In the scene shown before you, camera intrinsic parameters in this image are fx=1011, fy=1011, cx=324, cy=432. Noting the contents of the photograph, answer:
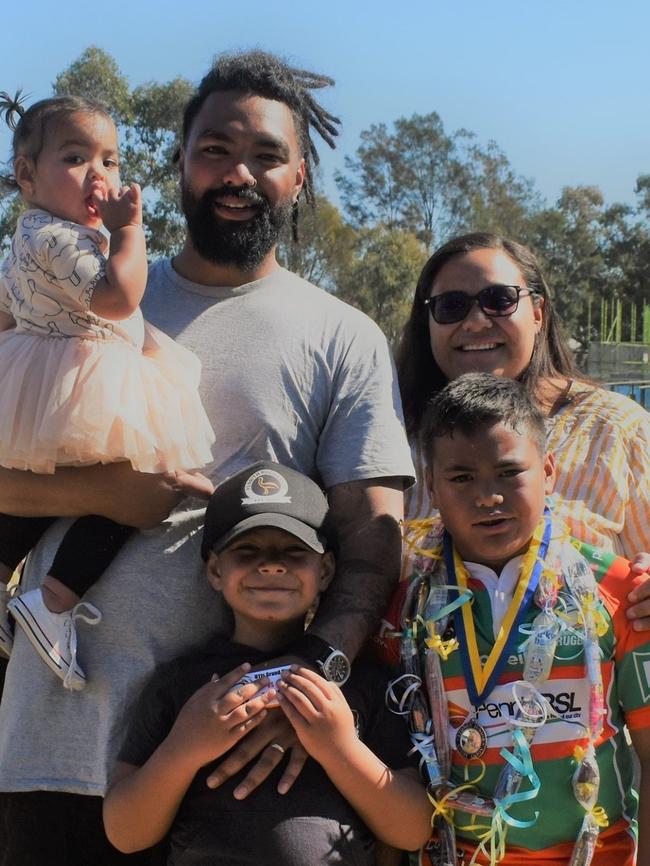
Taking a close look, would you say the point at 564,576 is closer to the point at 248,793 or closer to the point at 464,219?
the point at 248,793

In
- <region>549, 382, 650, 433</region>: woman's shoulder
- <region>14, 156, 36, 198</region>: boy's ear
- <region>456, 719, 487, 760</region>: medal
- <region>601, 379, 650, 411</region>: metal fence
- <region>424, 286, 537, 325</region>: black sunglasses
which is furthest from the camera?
<region>601, 379, 650, 411</region>: metal fence

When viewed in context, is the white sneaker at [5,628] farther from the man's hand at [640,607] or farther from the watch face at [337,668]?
the man's hand at [640,607]

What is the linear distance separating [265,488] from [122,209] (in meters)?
0.92

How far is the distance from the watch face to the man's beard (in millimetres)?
1337

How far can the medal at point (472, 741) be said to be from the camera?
8.84 ft

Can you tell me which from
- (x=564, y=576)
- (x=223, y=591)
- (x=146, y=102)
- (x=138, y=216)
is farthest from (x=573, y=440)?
(x=146, y=102)

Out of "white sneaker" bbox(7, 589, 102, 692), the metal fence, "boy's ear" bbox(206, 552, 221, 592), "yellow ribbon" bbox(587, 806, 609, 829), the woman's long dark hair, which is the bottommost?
the metal fence

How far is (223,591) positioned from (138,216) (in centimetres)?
112

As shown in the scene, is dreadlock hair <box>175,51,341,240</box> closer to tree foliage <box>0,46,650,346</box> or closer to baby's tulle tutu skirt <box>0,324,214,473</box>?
baby's tulle tutu skirt <box>0,324,214,473</box>

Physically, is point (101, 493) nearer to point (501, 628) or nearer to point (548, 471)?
point (501, 628)

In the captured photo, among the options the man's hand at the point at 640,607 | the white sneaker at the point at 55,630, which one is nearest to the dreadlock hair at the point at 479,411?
the man's hand at the point at 640,607

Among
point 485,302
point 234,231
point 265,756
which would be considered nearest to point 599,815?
point 265,756

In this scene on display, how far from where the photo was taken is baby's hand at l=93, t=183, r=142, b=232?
295 centimetres

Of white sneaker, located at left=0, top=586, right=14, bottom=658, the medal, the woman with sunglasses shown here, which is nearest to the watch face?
the medal
